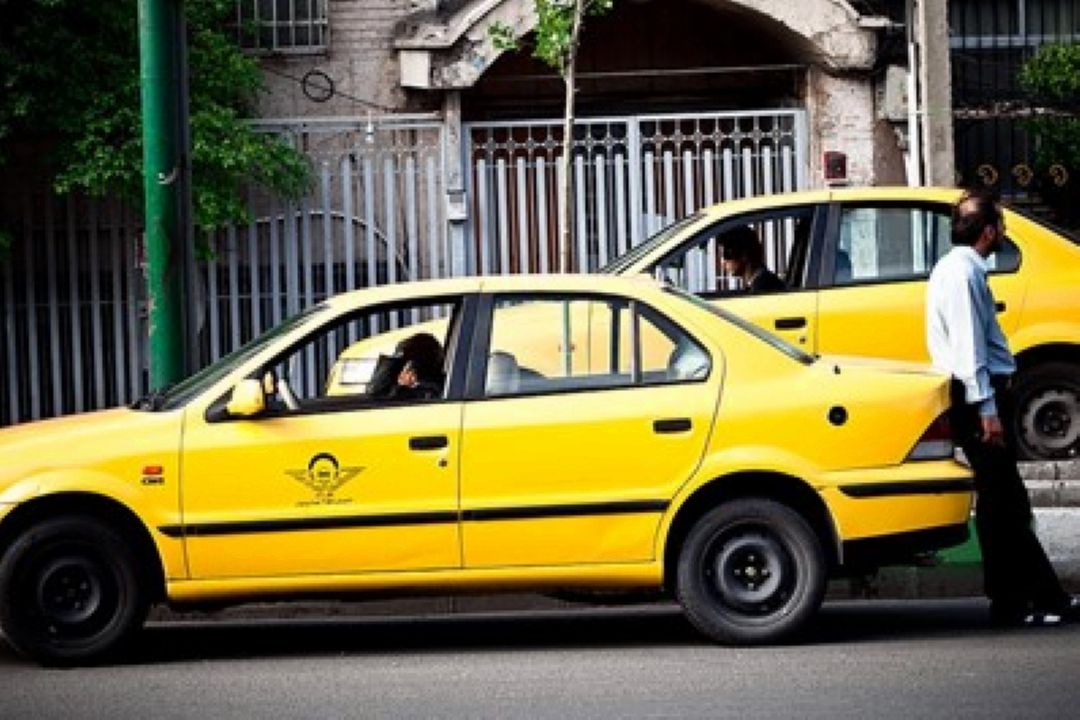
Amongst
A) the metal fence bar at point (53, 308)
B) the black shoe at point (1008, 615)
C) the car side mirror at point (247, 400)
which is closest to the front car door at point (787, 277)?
the black shoe at point (1008, 615)

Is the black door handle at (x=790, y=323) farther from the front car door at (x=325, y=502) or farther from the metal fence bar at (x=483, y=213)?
the metal fence bar at (x=483, y=213)

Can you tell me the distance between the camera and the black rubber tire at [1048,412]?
48.0ft

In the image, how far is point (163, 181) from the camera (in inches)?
529

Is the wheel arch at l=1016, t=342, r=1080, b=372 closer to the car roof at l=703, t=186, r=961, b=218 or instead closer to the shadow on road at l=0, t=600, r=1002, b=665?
the car roof at l=703, t=186, r=961, b=218

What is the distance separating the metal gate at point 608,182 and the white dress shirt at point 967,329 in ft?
27.2

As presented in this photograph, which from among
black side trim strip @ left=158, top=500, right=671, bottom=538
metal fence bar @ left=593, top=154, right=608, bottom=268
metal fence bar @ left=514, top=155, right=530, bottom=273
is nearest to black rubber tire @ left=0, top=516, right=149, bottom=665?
black side trim strip @ left=158, top=500, right=671, bottom=538

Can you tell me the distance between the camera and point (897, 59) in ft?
68.8

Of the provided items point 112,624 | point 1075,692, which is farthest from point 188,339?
point 1075,692

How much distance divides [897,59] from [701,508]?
10953 millimetres

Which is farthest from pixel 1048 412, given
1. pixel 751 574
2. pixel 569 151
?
pixel 569 151

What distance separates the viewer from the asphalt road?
9.20 meters

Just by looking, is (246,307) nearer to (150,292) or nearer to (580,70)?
(580,70)

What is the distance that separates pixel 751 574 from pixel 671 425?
674mm

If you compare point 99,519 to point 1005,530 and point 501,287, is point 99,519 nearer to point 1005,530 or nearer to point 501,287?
point 501,287
